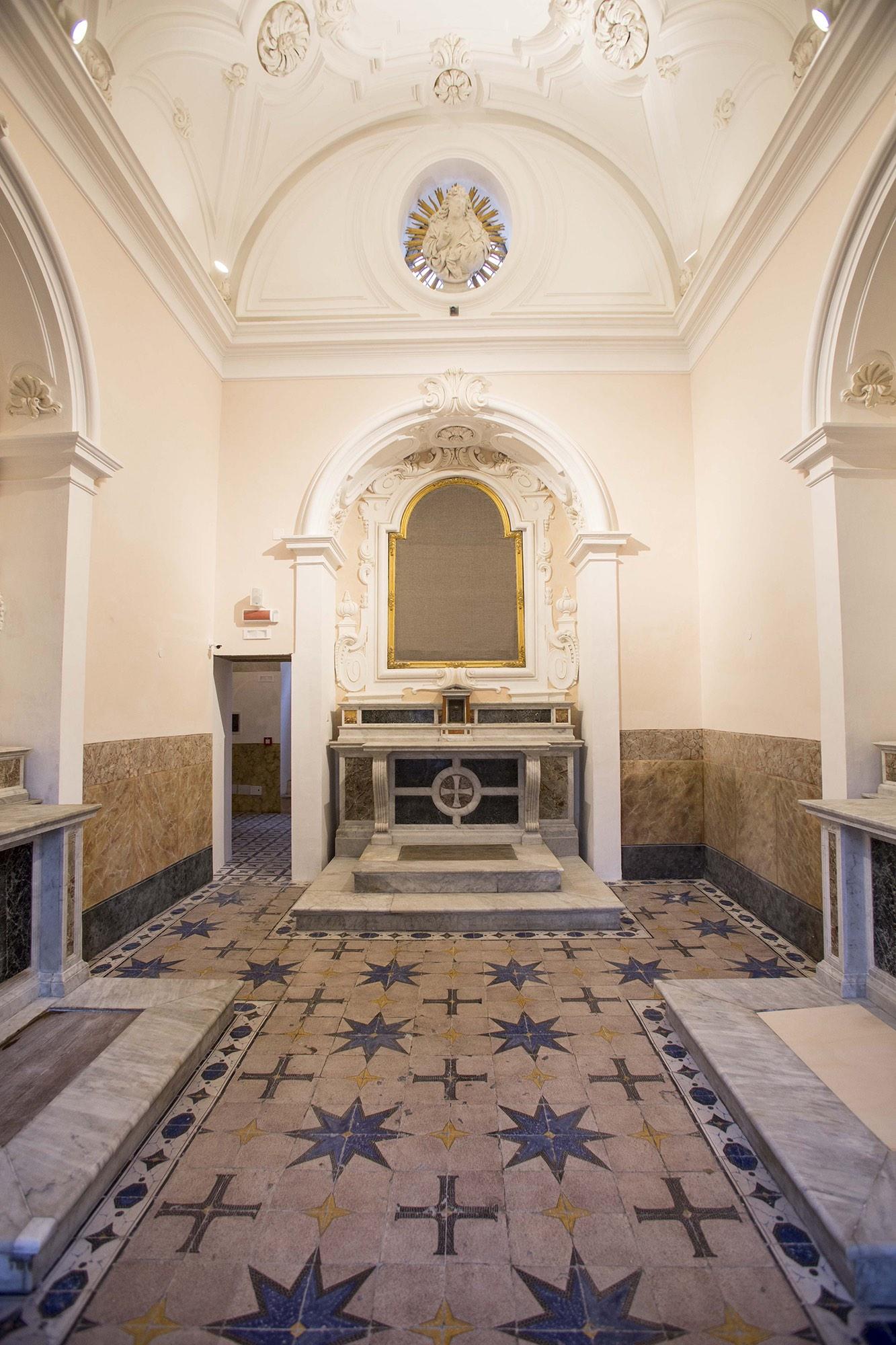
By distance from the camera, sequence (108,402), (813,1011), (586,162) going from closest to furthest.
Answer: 1. (813,1011)
2. (108,402)
3. (586,162)

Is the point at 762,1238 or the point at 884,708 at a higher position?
the point at 884,708

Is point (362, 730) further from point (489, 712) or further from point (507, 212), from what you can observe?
point (507, 212)

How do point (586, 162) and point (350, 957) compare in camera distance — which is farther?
point (586, 162)

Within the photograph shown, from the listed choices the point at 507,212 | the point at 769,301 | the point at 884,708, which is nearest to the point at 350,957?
the point at 884,708

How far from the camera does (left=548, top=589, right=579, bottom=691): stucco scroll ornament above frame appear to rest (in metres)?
7.14

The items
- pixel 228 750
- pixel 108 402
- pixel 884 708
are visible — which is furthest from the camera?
pixel 228 750

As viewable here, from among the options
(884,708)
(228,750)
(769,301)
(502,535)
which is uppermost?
(769,301)

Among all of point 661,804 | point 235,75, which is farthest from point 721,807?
point 235,75

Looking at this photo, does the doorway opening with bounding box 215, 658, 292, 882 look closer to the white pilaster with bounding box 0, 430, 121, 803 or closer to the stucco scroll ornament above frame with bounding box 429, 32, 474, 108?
the white pilaster with bounding box 0, 430, 121, 803

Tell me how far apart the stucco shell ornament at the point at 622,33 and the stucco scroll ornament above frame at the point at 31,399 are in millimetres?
5395

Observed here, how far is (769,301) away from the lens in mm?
4930

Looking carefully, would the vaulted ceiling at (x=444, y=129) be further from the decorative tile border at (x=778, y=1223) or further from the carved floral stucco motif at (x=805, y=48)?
the decorative tile border at (x=778, y=1223)

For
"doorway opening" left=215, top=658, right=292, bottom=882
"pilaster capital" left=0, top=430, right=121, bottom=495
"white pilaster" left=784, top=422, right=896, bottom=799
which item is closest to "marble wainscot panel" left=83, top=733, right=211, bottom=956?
"pilaster capital" left=0, top=430, right=121, bottom=495

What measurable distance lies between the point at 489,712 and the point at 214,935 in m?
3.37
